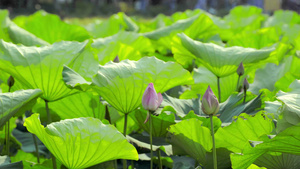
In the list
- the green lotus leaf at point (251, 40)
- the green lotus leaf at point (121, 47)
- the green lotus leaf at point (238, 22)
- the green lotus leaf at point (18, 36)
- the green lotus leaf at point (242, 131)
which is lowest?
the green lotus leaf at point (238, 22)

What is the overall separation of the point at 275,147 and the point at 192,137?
0.17 m

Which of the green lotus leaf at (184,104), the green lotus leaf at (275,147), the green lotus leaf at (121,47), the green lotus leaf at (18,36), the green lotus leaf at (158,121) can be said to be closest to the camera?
the green lotus leaf at (275,147)

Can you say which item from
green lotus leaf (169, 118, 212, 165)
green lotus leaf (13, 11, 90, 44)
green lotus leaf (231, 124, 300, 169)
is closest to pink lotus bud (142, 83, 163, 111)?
green lotus leaf (169, 118, 212, 165)

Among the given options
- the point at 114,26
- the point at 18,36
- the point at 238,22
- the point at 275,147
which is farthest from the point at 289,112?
the point at 238,22

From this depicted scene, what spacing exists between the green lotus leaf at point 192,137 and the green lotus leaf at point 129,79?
0.11 meters

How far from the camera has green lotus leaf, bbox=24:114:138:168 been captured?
27.0 inches

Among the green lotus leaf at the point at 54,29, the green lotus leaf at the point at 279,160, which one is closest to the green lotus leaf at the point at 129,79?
the green lotus leaf at the point at 279,160

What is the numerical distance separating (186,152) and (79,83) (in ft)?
0.78

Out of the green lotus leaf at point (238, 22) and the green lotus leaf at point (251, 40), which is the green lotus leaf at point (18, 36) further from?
the green lotus leaf at point (238, 22)

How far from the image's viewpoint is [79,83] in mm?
796

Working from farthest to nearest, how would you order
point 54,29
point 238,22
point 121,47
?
point 238,22, point 54,29, point 121,47

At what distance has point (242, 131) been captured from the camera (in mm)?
751

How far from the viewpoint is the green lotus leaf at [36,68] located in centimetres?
89

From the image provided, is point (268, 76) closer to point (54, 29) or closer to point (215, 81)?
point (215, 81)
